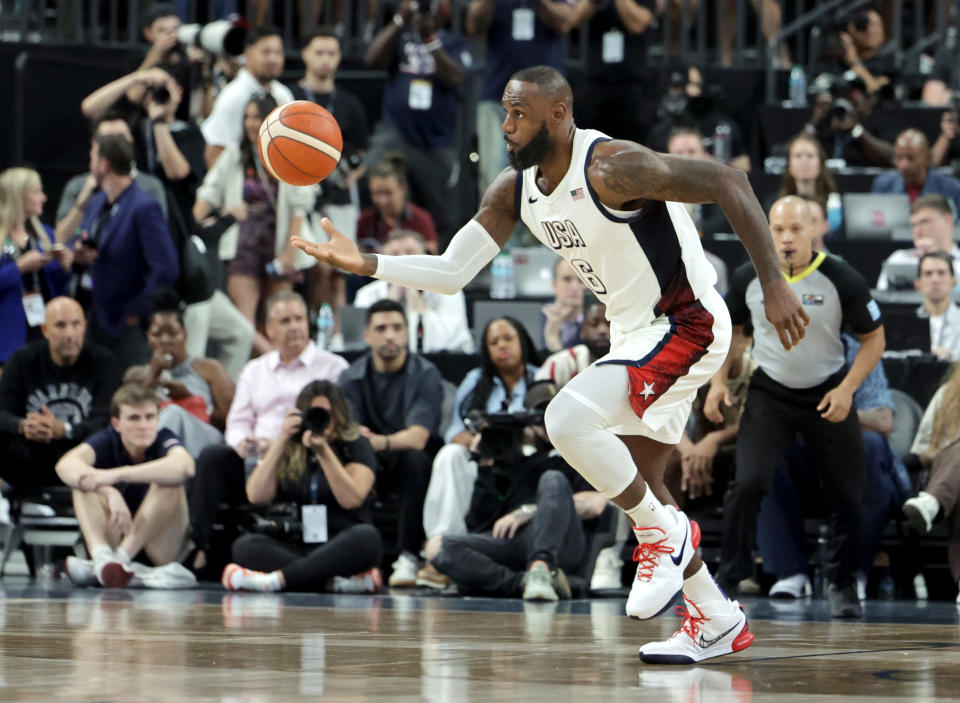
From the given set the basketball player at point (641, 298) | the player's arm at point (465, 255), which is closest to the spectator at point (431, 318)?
the player's arm at point (465, 255)

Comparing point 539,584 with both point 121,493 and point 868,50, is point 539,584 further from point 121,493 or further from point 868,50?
point 868,50

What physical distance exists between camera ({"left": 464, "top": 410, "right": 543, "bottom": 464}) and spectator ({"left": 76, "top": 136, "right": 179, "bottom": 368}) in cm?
293

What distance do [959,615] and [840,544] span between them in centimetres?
72

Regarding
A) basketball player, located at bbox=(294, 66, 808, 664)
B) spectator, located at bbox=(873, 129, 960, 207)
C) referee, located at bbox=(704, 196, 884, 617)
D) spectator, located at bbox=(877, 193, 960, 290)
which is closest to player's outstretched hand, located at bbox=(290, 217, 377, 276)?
basketball player, located at bbox=(294, 66, 808, 664)

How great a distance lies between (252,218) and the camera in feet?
37.6

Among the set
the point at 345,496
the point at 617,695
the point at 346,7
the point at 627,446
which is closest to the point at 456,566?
the point at 345,496

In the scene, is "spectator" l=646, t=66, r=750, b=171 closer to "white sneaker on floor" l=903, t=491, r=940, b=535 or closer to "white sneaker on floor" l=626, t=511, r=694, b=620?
"white sneaker on floor" l=903, t=491, r=940, b=535

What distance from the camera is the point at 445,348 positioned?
10789 millimetres

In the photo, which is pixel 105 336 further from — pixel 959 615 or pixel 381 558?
pixel 959 615

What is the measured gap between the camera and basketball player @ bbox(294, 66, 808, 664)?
5160 mm

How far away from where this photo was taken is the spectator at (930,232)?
35.5ft

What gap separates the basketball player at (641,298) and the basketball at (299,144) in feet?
1.71

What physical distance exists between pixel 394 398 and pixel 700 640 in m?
4.69

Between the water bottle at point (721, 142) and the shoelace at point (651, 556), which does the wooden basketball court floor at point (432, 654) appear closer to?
the shoelace at point (651, 556)
